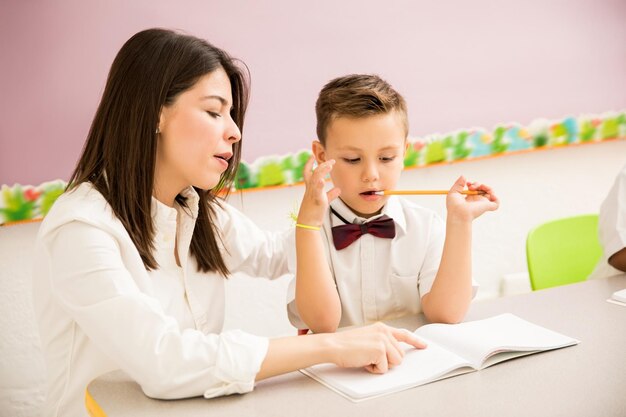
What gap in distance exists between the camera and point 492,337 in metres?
1.30

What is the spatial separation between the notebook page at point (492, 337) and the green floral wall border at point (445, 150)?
1.11 meters

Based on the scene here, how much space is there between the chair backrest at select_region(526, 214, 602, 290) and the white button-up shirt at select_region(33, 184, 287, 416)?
3.51 feet

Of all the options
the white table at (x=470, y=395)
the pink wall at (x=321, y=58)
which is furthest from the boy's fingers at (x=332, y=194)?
the pink wall at (x=321, y=58)

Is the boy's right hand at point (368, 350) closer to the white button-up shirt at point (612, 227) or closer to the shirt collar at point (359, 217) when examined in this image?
the shirt collar at point (359, 217)

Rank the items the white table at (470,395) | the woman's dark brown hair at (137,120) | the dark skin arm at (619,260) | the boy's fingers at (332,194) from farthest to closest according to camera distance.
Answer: the dark skin arm at (619,260), the boy's fingers at (332,194), the woman's dark brown hair at (137,120), the white table at (470,395)

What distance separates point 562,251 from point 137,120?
1.41 m

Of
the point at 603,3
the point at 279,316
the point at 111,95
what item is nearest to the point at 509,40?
the point at 603,3

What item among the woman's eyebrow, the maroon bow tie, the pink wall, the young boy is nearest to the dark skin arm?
the young boy

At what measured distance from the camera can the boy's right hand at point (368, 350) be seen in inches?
46.4

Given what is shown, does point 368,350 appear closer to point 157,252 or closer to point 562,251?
point 157,252

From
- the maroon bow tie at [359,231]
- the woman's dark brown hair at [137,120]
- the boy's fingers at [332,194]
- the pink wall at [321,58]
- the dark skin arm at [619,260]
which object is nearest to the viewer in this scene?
the woman's dark brown hair at [137,120]

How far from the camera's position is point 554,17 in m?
2.86

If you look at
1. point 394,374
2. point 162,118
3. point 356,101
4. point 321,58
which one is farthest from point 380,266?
point 321,58

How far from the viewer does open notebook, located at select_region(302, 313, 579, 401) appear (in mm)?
1152
